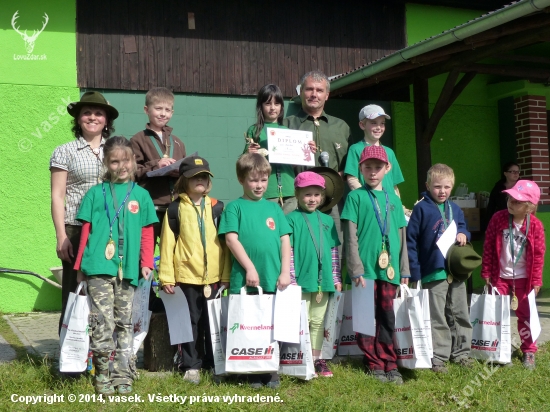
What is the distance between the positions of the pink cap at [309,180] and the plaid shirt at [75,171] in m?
1.35

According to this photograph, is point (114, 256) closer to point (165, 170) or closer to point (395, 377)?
point (165, 170)

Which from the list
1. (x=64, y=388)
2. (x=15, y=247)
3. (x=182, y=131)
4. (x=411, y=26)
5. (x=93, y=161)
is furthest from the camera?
(x=411, y=26)

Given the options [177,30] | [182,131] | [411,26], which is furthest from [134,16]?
[411,26]

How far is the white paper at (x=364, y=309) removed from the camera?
4754 mm

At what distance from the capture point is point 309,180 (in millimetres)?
4754

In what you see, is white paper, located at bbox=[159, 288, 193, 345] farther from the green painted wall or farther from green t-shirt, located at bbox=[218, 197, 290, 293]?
the green painted wall

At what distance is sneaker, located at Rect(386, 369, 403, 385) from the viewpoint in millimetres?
4766

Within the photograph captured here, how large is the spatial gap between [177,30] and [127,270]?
4705 mm

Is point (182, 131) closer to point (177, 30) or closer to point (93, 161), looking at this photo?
point (177, 30)

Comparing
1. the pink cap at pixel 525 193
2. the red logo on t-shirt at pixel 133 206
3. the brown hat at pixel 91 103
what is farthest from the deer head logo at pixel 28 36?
the pink cap at pixel 525 193

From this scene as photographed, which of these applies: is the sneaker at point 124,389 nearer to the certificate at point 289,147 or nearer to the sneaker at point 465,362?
the certificate at point 289,147

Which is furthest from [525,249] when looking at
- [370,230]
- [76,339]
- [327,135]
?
[76,339]

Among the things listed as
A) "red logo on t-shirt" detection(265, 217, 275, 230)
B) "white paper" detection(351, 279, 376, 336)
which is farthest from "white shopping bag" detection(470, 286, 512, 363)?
"red logo on t-shirt" detection(265, 217, 275, 230)

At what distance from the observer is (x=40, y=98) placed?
7723 millimetres
